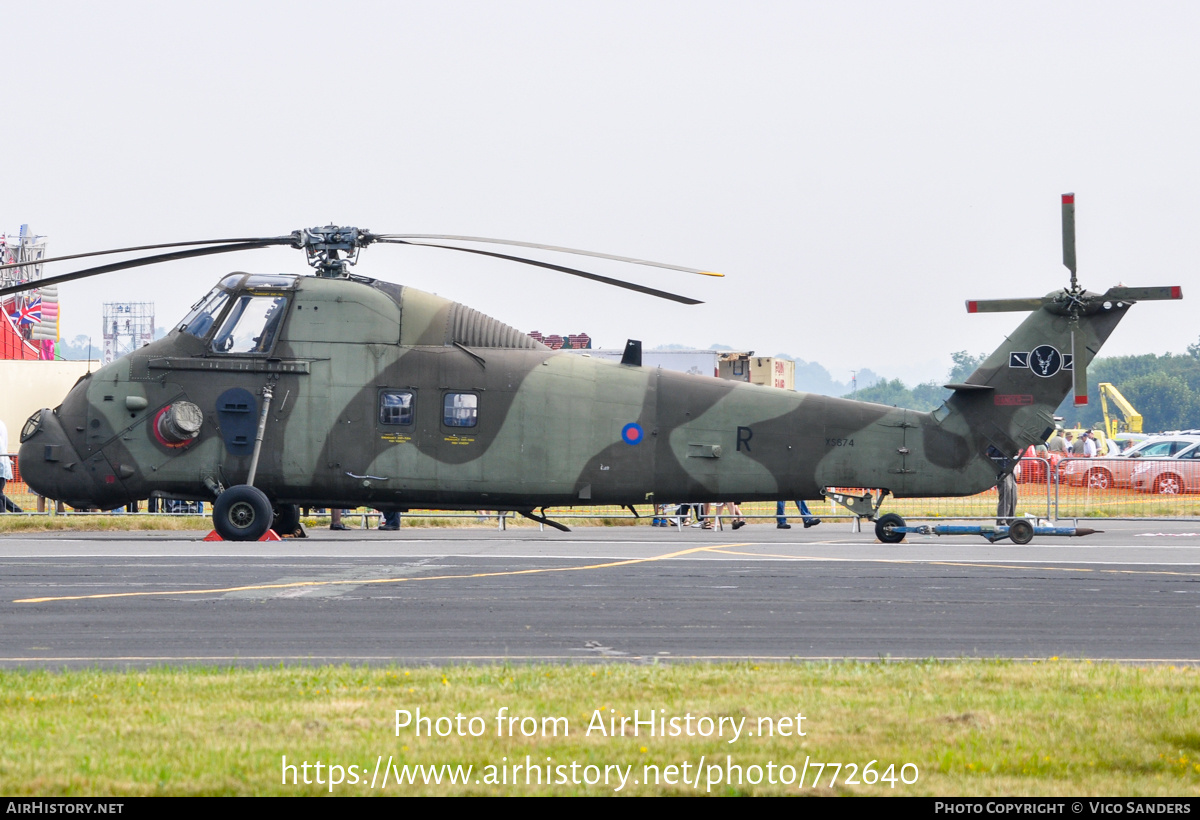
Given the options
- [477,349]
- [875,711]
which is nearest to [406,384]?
[477,349]

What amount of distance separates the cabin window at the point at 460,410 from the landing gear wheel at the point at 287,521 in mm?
3555

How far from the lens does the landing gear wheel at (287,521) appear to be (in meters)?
21.9

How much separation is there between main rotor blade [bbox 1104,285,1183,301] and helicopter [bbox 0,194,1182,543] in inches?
1.5

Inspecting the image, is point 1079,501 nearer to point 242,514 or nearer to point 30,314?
point 242,514

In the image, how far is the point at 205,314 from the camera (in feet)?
67.7

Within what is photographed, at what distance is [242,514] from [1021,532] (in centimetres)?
1349

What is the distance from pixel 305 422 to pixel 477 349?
3051 millimetres

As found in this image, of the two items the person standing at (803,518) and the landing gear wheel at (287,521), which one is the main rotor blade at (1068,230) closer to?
the person standing at (803,518)

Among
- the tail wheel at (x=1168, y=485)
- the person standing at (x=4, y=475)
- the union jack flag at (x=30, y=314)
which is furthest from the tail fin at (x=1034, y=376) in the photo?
the union jack flag at (x=30, y=314)

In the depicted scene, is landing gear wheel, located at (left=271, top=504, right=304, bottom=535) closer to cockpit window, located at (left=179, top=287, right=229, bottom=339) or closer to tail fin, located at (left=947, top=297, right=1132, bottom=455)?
cockpit window, located at (left=179, top=287, right=229, bottom=339)

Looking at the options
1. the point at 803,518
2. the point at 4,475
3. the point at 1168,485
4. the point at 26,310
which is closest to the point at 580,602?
the point at 803,518

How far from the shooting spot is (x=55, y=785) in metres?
6.14

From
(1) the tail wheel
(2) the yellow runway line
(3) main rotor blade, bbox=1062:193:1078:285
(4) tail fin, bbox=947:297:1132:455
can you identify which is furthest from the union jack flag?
(3) main rotor blade, bbox=1062:193:1078:285

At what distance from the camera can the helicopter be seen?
798 inches
